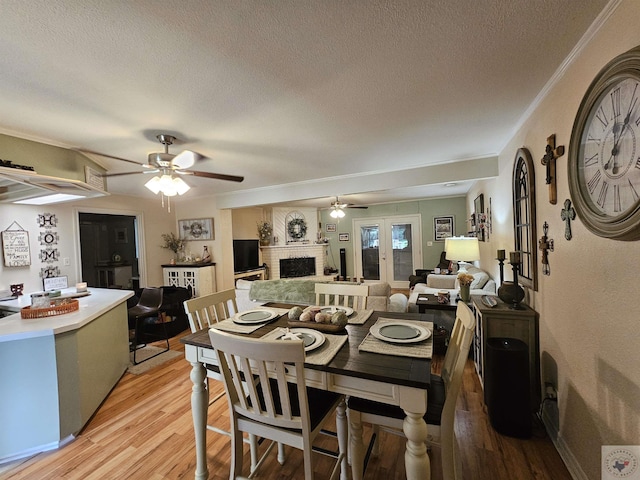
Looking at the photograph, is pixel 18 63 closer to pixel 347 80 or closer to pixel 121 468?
pixel 347 80

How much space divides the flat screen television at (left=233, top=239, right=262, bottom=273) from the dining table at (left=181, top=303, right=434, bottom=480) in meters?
4.40

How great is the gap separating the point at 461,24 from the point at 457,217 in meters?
5.98

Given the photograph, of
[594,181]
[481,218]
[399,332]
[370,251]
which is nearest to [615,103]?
[594,181]

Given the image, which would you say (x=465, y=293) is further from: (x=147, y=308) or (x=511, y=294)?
(x=147, y=308)

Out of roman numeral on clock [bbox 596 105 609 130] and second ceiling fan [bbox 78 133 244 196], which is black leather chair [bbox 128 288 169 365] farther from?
roman numeral on clock [bbox 596 105 609 130]

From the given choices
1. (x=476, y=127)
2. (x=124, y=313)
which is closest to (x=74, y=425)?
(x=124, y=313)

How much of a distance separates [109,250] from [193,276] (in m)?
1.49

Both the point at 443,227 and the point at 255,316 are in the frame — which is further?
the point at 443,227

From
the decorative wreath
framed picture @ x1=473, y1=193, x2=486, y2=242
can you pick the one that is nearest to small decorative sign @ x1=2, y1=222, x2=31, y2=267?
the decorative wreath

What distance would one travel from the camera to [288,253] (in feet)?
23.1

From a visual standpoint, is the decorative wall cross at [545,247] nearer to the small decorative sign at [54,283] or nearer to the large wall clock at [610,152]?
the large wall clock at [610,152]

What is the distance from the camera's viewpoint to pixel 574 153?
1.42 meters

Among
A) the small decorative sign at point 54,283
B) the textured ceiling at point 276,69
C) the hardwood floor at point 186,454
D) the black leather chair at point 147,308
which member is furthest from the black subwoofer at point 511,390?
the small decorative sign at point 54,283

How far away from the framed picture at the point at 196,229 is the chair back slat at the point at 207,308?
3337mm
